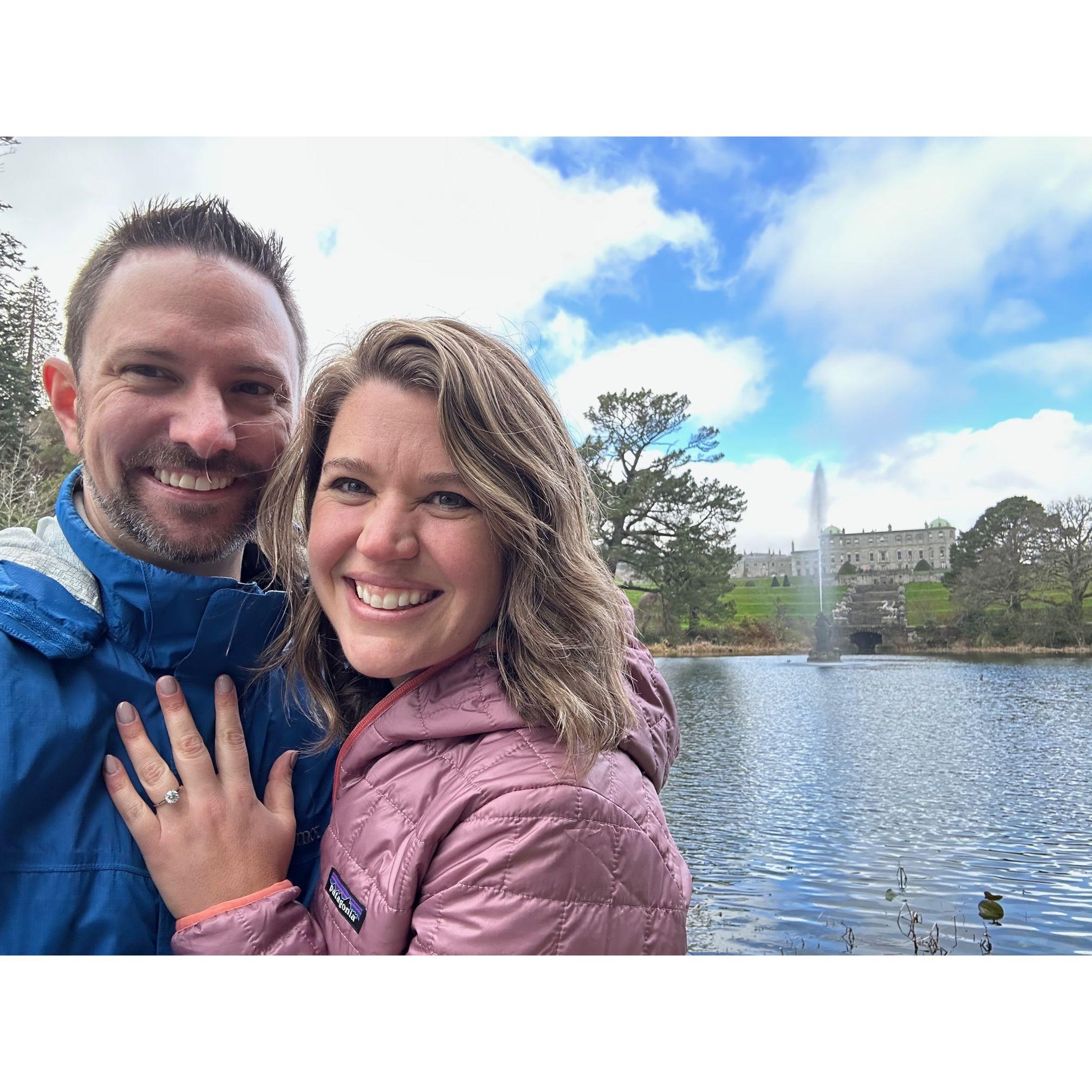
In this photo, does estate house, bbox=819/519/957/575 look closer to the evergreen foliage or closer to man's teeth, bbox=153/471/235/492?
the evergreen foliage

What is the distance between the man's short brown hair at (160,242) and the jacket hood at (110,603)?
29 centimetres

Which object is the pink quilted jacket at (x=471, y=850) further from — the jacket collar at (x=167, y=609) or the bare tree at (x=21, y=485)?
the bare tree at (x=21, y=485)

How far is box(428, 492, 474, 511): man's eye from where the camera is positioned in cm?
93

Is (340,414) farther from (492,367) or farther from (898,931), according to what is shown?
(898,931)

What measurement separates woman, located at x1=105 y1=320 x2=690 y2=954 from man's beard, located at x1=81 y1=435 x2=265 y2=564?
0.13 metres

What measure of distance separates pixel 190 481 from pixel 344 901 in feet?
1.80

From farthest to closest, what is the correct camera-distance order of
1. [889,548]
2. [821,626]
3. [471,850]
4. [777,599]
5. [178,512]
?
[777,599], [821,626], [889,548], [178,512], [471,850]

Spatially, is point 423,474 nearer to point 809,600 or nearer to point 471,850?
point 471,850

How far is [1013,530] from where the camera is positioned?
9.39m

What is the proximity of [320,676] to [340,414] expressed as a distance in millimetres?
353

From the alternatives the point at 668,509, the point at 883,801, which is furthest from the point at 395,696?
the point at 883,801

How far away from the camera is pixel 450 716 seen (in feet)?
2.90

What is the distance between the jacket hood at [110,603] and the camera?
919 millimetres

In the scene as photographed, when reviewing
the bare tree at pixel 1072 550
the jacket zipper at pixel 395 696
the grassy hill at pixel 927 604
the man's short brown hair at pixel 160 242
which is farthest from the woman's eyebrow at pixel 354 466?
the grassy hill at pixel 927 604
